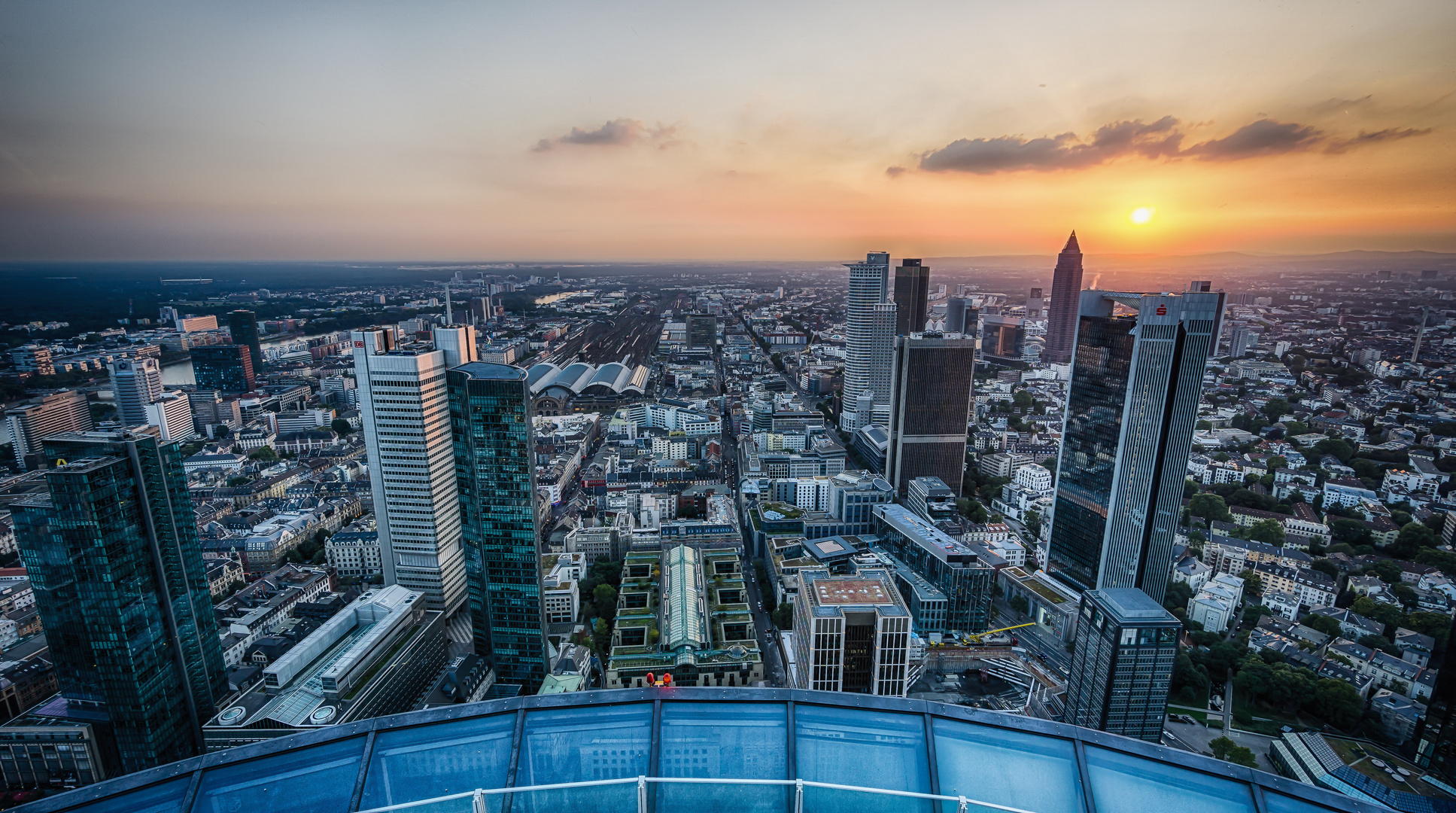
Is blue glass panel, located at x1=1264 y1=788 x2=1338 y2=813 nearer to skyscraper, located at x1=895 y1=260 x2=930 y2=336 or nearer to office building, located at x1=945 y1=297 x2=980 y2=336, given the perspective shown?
skyscraper, located at x1=895 y1=260 x2=930 y2=336

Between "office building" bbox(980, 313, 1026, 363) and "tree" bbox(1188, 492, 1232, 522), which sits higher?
"office building" bbox(980, 313, 1026, 363)

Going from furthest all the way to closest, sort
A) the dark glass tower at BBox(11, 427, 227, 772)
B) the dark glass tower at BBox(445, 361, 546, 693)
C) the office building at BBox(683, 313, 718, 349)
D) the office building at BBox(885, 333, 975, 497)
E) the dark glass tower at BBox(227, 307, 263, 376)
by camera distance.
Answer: the office building at BBox(683, 313, 718, 349) → the dark glass tower at BBox(227, 307, 263, 376) → the office building at BBox(885, 333, 975, 497) → the dark glass tower at BBox(445, 361, 546, 693) → the dark glass tower at BBox(11, 427, 227, 772)

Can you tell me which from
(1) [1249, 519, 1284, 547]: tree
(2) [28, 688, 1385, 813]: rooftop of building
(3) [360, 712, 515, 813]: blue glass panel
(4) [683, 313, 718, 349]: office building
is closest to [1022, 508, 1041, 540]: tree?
(1) [1249, 519, 1284, 547]: tree

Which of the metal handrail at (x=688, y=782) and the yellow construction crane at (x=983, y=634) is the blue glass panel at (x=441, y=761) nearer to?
the metal handrail at (x=688, y=782)

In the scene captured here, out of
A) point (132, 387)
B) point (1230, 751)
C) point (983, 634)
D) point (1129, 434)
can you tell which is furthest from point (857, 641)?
point (132, 387)

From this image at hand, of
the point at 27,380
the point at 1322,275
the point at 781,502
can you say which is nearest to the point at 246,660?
the point at 27,380

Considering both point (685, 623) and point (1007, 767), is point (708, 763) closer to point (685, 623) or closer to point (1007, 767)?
point (1007, 767)
